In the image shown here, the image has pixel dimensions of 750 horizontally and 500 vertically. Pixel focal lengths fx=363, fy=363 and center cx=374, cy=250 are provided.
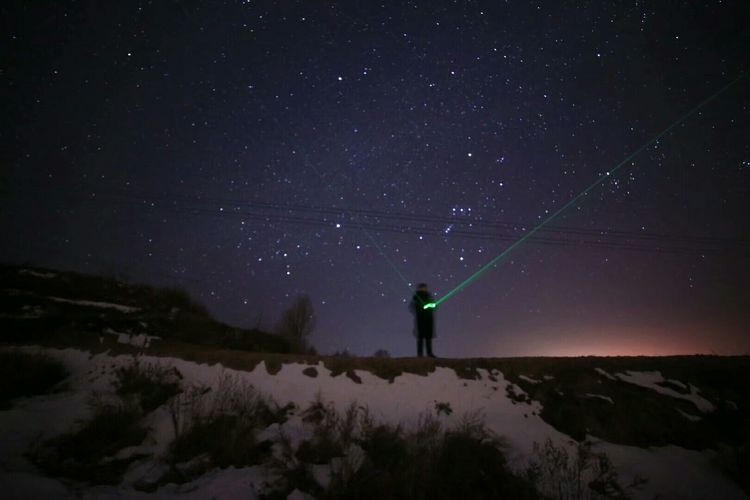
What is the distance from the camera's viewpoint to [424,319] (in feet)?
32.9

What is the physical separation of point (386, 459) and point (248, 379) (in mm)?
3426

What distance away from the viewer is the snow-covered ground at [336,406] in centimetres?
421

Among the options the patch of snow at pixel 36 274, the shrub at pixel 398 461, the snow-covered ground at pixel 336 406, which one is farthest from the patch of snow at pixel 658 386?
the patch of snow at pixel 36 274

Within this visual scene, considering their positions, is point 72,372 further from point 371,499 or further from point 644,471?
point 644,471

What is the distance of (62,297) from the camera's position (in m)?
10.6

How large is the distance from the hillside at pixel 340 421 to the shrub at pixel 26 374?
25 millimetres

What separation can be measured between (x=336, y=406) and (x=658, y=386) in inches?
278

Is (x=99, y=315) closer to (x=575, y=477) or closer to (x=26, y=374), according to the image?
(x=26, y=374)

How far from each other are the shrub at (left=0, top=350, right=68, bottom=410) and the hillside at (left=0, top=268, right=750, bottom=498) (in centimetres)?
2

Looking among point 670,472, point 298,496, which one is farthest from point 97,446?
point 670,472

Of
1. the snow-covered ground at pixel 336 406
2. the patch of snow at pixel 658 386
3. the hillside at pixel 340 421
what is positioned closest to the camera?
the snow-covered ground at pixel 336 406

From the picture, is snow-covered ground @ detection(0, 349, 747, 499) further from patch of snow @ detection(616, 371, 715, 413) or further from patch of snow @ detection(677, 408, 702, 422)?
patch of snow @ detection(677, 408, 702, 422)

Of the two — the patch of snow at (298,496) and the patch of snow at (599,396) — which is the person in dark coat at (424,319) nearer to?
the patch of snow at (599,396)

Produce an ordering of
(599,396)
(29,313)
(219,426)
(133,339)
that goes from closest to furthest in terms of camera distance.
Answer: (219,426), (599,396), (133,339), (29,313)
